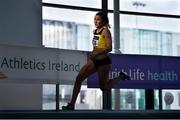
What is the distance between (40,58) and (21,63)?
35cm

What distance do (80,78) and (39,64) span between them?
71 cm

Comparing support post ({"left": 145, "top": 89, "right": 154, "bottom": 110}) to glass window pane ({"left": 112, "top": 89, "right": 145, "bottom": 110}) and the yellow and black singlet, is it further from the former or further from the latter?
→ the yellow and black singlet

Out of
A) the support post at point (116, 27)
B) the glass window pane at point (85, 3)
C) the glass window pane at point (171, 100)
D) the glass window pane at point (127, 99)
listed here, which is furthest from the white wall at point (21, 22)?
the glass window pane at point (171, 100)

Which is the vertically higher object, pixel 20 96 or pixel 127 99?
pixel 20 96

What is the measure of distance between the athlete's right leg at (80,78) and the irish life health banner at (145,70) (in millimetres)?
754

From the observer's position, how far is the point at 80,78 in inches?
260

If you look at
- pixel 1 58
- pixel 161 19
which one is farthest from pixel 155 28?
pixel 1 58

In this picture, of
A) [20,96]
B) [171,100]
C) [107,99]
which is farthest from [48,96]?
[171,100]

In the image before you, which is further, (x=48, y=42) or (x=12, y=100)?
(x=48, y=42)

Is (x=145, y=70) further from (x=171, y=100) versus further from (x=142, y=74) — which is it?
(x=171, y=100)

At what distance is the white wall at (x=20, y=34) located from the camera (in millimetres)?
7129

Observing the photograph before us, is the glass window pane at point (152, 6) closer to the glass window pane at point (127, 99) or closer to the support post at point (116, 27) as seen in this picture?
the support post at point (116, 27)

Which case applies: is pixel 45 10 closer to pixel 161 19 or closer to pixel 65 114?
pixel 161 19

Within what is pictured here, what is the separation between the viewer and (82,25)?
934 centimetres
